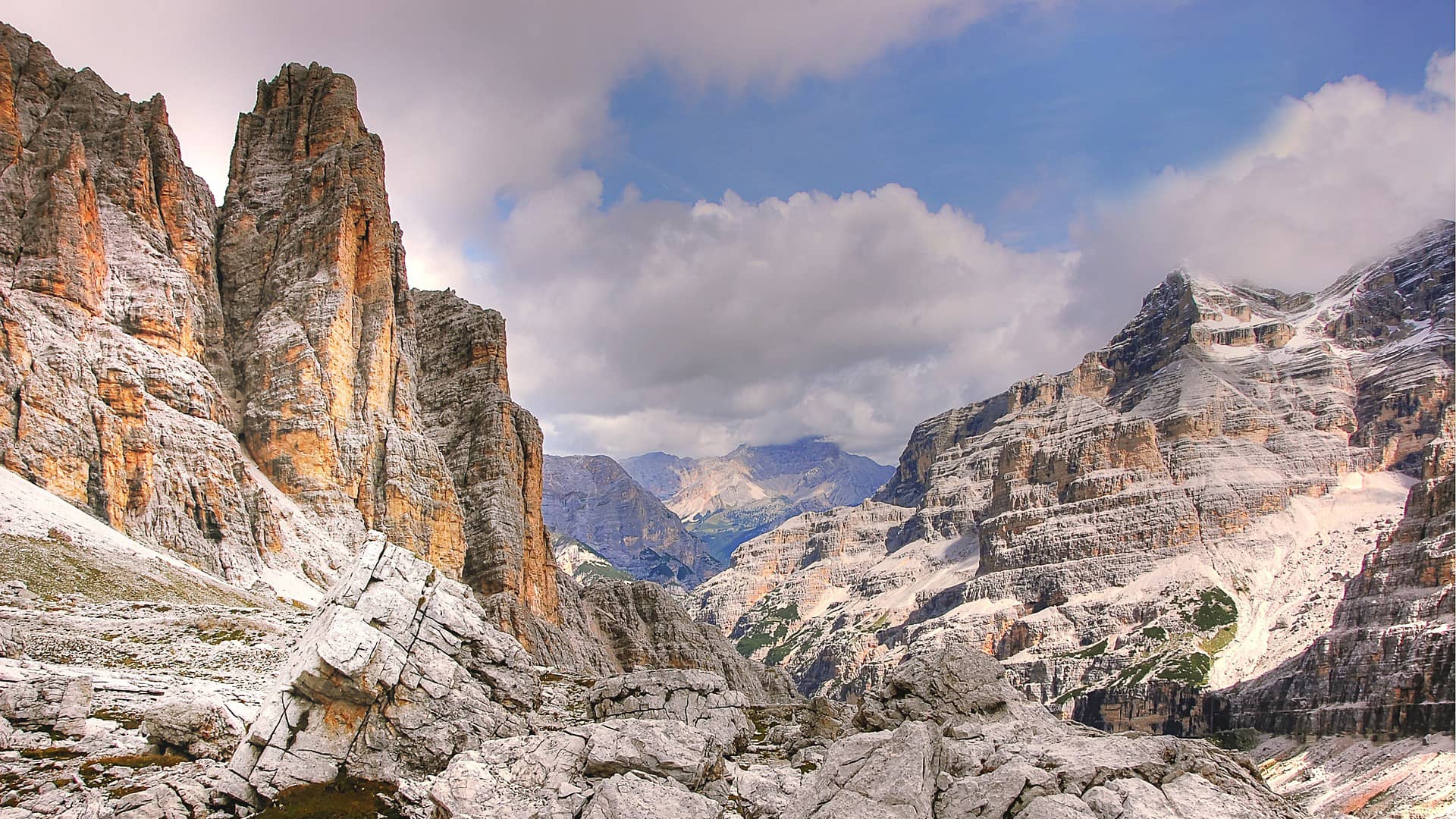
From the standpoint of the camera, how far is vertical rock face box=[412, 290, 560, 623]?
398 feet

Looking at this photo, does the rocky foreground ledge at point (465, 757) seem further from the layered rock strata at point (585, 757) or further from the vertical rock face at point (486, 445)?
the vertical rock face at point (486, 445)

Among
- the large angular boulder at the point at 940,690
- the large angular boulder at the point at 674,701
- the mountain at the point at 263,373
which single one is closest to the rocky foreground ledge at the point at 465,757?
the large angular boulder at the point at 940,690

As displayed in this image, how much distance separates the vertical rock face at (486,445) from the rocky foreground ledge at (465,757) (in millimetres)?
86113

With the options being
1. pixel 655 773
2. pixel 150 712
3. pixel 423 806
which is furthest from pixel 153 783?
pixel 655 773

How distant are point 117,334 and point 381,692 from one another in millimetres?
80280

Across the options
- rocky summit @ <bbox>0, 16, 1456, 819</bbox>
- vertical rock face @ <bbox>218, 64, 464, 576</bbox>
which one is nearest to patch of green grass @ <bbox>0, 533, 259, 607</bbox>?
rocky summit @ <bbox>0, 16, 1456, 819</bbox>

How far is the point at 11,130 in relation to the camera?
317 feet

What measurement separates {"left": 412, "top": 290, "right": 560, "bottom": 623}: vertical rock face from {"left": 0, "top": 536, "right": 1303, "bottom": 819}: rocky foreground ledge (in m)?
86.1

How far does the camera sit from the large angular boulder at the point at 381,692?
27.0m

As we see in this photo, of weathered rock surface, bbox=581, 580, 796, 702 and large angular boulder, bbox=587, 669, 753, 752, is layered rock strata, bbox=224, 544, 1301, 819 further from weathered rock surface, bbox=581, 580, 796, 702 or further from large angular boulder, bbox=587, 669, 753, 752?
weathered rock surface, bbox=581, 580, 796, 702

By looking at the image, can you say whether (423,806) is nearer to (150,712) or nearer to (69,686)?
(150,712)

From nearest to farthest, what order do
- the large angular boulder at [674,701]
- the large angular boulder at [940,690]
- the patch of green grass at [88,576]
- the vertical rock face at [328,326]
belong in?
the large angular boulder at [940,690] < the large angular boulder at [674,701] < the patch of green grass at [88,576] < the vertical rock face at [328,326]

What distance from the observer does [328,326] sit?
109438 millimetres

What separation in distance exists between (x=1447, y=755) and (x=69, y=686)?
198473 mm
